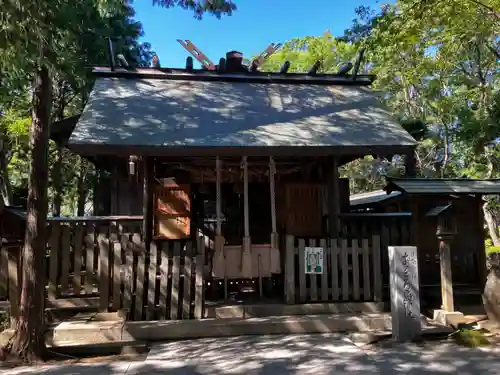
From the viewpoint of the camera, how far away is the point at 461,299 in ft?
25.6

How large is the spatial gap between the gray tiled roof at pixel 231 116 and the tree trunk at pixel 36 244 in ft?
2.85

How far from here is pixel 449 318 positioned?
662 cm

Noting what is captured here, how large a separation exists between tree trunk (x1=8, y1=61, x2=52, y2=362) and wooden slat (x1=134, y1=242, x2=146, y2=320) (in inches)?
57.1

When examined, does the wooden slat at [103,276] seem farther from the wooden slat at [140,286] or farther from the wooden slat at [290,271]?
the wooden slat at [290,271]

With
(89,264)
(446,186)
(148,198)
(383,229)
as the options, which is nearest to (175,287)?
(89,264)

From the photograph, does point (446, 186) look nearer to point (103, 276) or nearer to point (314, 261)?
point (314, 261)

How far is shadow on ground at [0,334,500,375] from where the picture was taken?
15.8 ft

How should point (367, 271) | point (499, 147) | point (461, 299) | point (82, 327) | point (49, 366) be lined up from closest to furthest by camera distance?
point (49, 366) < point (82, 327) < point (367, 271) < point (461, 299) < point (499, 147)

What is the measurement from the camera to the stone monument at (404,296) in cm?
598

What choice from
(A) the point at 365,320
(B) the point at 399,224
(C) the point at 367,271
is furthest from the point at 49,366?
(B) the point at 399,224

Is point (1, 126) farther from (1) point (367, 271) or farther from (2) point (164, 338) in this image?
(1) point (367, 271)

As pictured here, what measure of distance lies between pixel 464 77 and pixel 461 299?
50.1 feet

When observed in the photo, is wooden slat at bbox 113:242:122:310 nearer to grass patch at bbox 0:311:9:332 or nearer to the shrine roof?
the shrine roof

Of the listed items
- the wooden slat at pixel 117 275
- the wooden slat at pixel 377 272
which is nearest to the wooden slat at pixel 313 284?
the wooden slat at pixel 377 272
